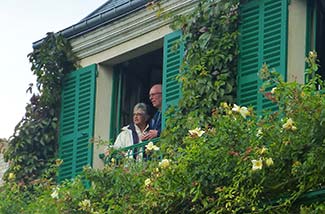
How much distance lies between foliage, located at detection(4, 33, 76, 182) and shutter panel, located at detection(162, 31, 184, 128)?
162 cm

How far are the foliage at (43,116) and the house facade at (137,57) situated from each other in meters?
0.12

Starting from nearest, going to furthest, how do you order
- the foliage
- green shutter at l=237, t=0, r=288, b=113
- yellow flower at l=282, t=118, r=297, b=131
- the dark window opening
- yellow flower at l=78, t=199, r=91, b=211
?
yellow flower at l=282, t=118, r=297, b=131 → yellow flower at l=78, t=199, r=91, b=211 → green shutter at l=237, t=0, r=288, b=113 → the foliage → the dark window opening

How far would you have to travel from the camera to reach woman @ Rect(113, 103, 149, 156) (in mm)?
14375

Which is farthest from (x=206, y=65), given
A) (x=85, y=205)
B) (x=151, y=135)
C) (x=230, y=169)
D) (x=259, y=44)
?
(x=230, y=169)

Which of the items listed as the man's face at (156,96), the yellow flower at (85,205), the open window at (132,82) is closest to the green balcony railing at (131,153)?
the man's face at (156,96)

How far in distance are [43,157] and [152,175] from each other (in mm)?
3750

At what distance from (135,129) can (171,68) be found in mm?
919

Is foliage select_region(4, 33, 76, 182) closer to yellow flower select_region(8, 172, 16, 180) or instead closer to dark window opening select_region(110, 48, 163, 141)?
yellow flower select_region(8, 172, 16, 180)

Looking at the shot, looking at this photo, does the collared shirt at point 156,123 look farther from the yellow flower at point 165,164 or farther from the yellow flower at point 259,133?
the yellow flower at point 259,133

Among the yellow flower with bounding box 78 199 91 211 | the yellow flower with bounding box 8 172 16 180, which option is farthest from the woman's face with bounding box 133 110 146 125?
the yellow flower with bounding box 78 199 91 211

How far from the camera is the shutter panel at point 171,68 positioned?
45.3ft

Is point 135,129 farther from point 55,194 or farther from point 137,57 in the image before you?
point 55,194

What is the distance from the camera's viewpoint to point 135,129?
14.6m

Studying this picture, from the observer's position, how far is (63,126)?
15.2 metres
